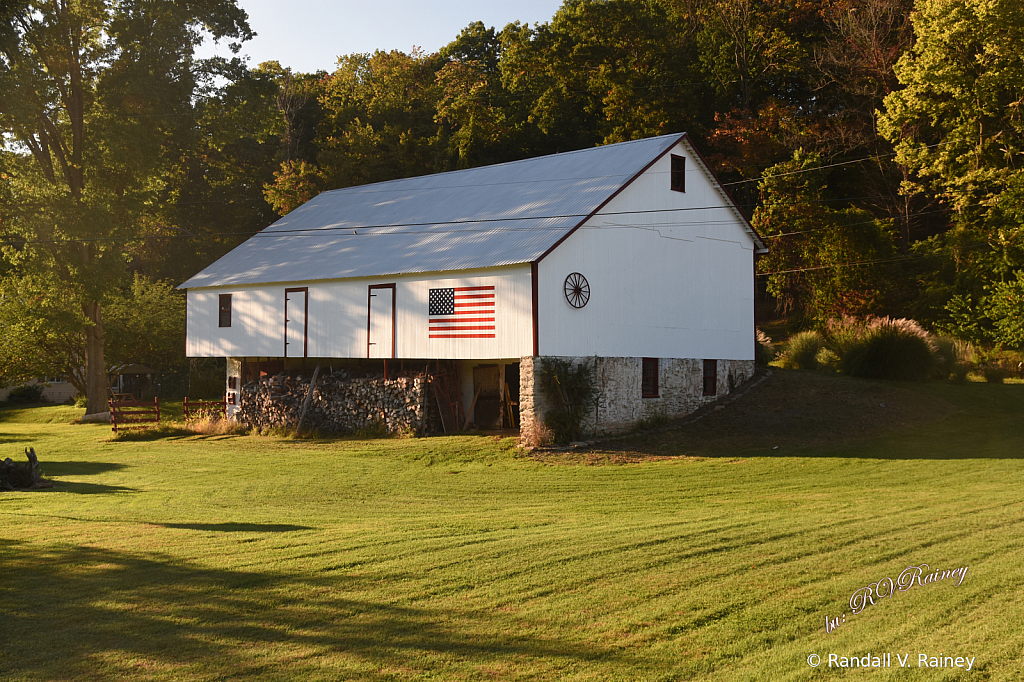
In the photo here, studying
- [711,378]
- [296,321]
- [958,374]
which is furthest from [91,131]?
[958,374]

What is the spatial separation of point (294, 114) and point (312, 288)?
125ft

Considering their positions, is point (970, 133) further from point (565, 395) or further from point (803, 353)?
point (565, 395)

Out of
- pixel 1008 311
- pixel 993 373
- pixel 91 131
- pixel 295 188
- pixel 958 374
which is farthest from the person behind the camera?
pixel 295 188

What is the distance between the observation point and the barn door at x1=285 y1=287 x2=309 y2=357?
98.3 ft

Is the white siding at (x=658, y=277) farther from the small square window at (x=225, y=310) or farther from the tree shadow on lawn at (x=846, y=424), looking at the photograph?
the small square window at (x=225, y=310)

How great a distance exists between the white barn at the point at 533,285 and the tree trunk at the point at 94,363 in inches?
342

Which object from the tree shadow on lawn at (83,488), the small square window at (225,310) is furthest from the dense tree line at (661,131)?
the tree shadow on lawn at (83,488)

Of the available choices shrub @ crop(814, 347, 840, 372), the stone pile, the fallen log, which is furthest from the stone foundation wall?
the fallen log

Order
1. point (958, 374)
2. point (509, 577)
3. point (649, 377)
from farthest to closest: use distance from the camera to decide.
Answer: point (958, 374) < point (649, 377) < point (509, 577)

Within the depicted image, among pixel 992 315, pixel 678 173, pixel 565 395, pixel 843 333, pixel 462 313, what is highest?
pixel 678 173

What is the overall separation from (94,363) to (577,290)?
25.5 meters

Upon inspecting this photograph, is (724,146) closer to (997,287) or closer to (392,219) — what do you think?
(997,287)

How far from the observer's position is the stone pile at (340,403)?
26.5m

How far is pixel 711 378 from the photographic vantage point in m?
28.6
